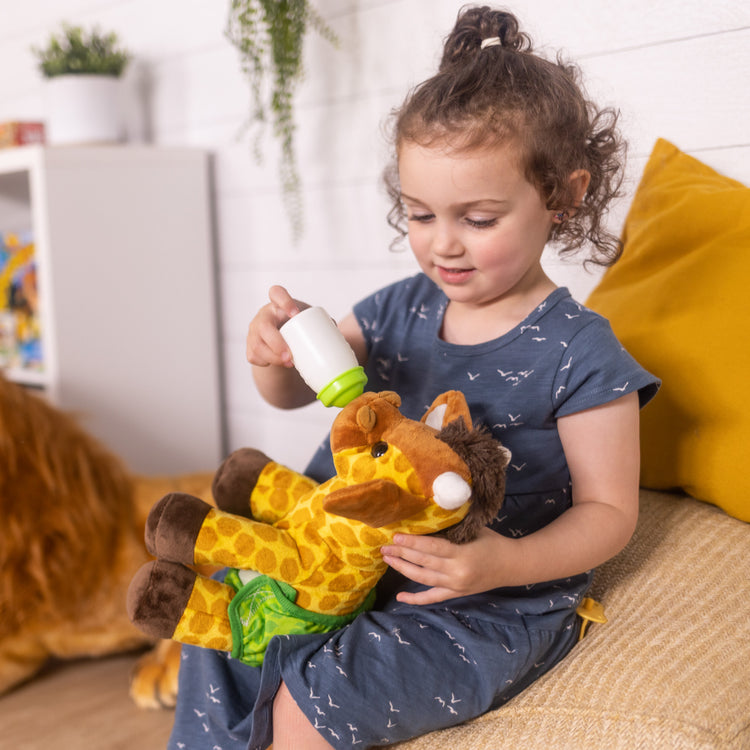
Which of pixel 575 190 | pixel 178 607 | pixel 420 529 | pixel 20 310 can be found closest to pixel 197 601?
pixel 178 607

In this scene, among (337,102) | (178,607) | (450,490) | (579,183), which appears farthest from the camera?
(337,102)

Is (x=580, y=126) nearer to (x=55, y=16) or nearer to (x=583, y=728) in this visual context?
(x=583, y=728)

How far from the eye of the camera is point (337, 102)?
1500 millimetres

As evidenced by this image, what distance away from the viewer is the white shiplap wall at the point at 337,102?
42.2 inches

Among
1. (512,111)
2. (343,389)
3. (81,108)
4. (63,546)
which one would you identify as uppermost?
(81,108)

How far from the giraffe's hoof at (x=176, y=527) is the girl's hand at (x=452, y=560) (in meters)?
Answer: 0.17

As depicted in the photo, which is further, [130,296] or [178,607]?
[130,296]

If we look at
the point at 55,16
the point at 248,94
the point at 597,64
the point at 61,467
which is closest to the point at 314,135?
the point at 248,94

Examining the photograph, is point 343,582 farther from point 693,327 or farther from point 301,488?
point 693,327

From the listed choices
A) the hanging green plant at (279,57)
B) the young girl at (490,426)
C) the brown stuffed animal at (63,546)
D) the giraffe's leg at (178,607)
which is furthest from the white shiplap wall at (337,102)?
the giraffe's leg at (178,607)

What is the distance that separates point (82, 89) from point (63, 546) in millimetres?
1006

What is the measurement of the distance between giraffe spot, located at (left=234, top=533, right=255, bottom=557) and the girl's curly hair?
40cm

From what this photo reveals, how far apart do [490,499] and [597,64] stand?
77 centimetres

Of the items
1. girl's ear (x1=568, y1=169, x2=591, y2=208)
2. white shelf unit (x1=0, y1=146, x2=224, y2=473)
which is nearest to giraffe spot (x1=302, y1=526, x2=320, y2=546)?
girl's ear (x1=568, y1=169, x2=591, y2=208)
